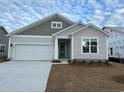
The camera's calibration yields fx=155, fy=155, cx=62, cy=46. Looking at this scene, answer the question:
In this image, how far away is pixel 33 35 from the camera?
22672 millimetres

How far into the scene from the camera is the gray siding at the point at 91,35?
19.3 m

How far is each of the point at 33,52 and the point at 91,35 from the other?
865 centimetres

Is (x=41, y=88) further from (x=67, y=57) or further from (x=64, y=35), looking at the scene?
(x=67, y=57)

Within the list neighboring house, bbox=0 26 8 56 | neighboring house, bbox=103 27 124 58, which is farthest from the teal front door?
neighboring house, bbox=0 26 8 56

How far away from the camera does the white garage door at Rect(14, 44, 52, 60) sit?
22.4 metres

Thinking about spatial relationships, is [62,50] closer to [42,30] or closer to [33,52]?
[42,30]

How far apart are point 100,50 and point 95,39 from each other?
5.00ft

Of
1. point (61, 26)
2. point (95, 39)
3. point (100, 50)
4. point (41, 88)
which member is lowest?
point (41, 88)

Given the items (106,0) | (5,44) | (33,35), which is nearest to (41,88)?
(106,0)

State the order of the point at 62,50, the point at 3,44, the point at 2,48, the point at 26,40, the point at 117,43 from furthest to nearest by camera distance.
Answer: the point at 117,43
the point at 3,44
the point at 2,48
the point at 62,50
the point at 26,40

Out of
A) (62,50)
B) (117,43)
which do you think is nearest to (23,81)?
(62,50)

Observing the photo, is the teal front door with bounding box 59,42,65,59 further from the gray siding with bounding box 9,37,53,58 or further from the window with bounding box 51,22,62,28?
the window with bounding box 51,22,62,28

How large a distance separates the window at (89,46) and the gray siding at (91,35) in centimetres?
50

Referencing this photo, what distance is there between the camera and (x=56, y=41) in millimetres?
21016
